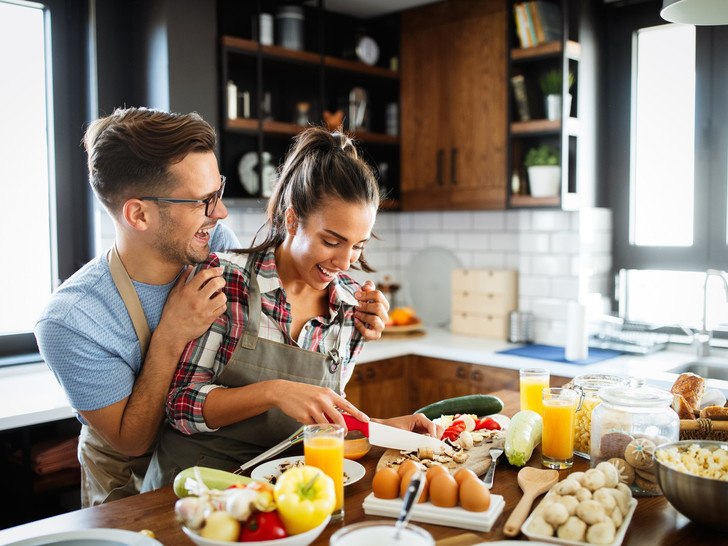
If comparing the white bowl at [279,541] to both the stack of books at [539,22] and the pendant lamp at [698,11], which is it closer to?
the pendant lamp at [698,11]

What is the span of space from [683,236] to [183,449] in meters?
3.08

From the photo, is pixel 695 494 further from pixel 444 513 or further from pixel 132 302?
pixel 132 302

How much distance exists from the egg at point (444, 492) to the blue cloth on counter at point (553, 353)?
2199mm

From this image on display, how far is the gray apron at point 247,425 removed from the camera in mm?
1880

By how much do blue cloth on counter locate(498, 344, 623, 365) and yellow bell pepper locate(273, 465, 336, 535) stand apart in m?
2.44

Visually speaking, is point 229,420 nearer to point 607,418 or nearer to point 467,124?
point 607,418

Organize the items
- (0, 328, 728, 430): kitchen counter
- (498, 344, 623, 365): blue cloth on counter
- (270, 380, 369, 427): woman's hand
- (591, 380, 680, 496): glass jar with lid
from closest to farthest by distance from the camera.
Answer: (591, 380, 680, 496): glass jar with lid
(270, 380, 369, 427): woman's hand
(0, 328, 728, 430): kitchen counter
(498, 344, 623, 365): blue cloth on counter

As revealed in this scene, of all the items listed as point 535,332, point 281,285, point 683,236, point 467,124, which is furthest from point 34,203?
point 683,236

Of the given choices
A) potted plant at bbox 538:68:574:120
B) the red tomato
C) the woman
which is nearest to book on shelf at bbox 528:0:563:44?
potted plant at bbox 538:68:574:120

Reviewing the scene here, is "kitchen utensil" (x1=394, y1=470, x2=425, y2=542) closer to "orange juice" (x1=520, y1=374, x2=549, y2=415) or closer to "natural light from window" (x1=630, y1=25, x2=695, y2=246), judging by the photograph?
"orange juice" (x1=520, y1=374, x2=549, y2=415)

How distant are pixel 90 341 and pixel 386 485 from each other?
3.01 feet

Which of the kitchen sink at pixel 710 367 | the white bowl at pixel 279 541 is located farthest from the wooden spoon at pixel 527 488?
the kitchen sink at pixel 710 367

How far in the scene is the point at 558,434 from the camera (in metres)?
1.69

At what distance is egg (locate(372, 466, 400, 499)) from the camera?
4.66 ft
